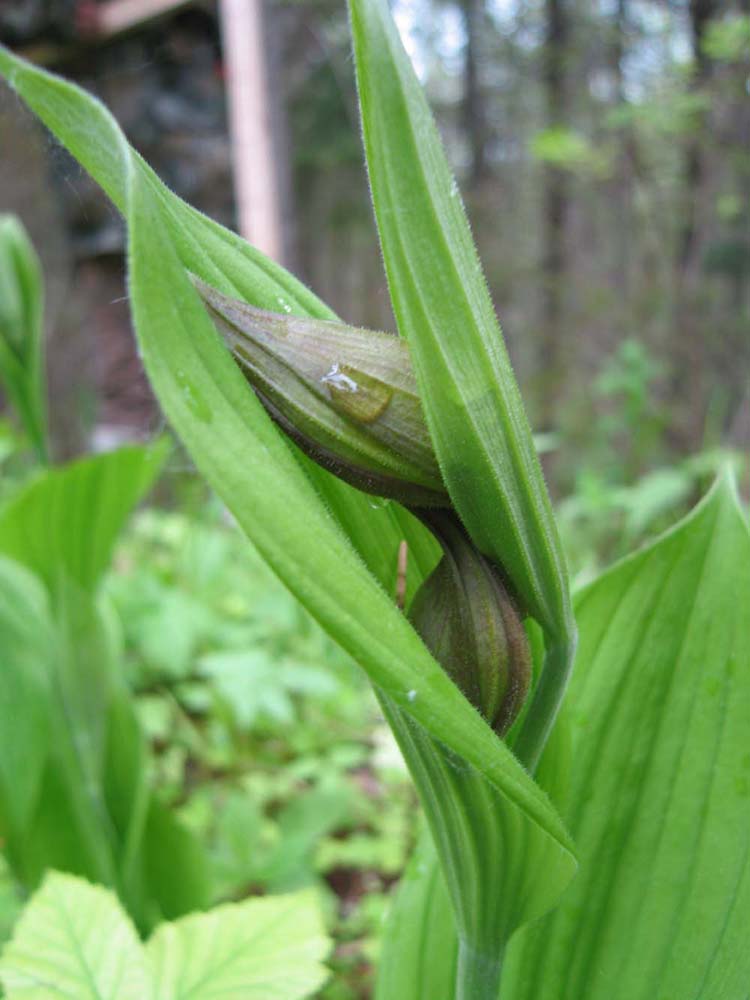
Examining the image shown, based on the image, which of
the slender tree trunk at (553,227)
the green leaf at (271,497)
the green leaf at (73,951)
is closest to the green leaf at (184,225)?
the green leaf at (271,497)

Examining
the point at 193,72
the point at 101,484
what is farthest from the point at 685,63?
the point at 101,484

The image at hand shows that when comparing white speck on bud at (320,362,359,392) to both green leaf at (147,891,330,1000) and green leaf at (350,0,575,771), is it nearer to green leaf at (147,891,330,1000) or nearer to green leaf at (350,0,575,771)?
green leaf at (350,0,575,771)

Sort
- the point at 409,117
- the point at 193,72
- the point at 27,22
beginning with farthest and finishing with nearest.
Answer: the point at 193,72 → the point at 27,22 → the point at 409,117

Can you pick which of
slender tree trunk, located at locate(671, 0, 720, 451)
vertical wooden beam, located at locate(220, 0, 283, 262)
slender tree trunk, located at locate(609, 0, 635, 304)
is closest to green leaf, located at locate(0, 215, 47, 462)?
vertical wooden beam, located at locate(220, 0, 283, 262)

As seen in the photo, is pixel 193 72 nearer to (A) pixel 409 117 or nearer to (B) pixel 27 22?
(B) pixel 27 22

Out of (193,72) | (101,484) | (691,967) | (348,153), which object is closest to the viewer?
(691,967)

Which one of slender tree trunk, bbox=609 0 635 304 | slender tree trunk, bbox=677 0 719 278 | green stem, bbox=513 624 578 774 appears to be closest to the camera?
green stem, bbox=513 624 578 774
